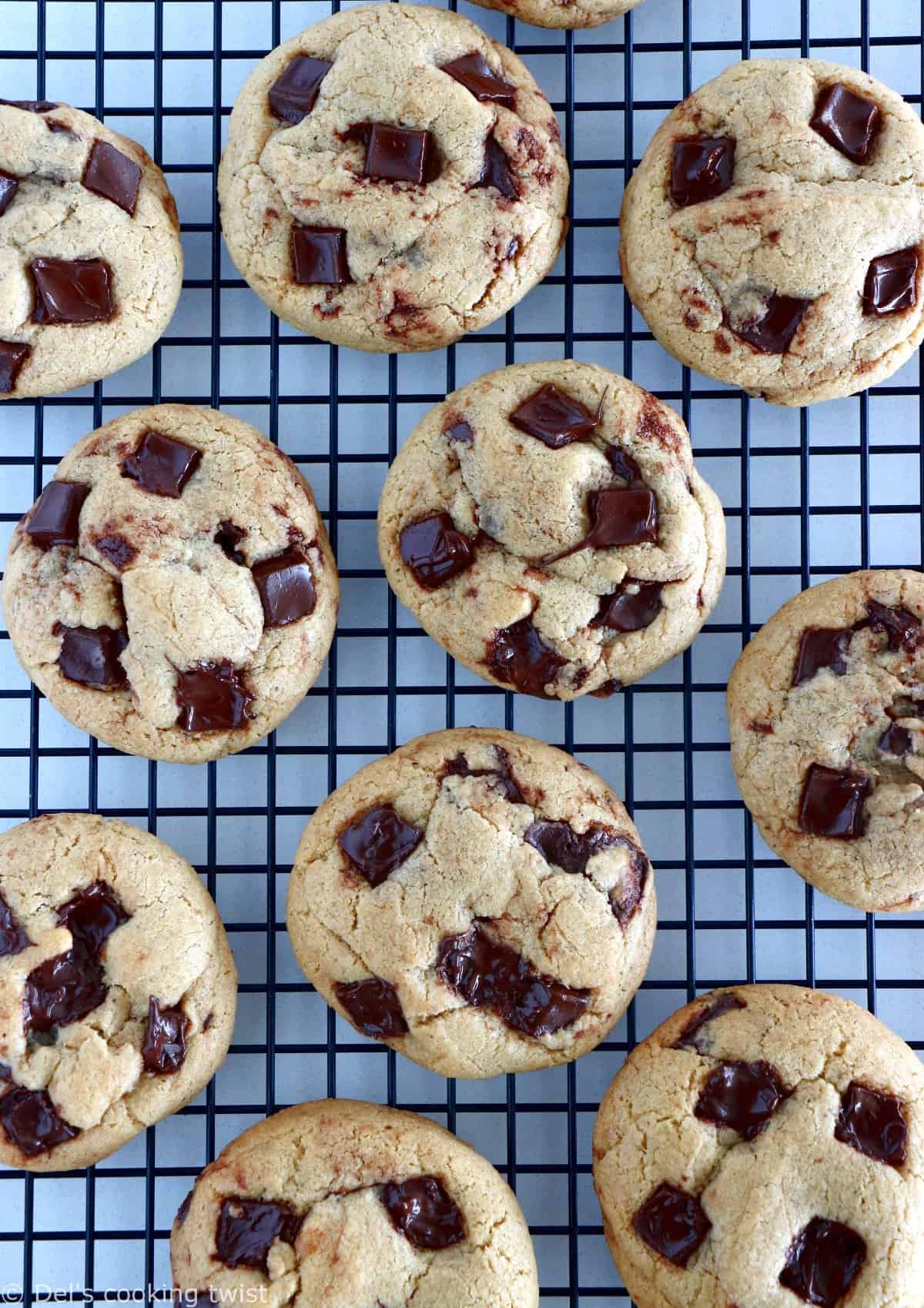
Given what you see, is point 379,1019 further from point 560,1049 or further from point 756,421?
point 756,421

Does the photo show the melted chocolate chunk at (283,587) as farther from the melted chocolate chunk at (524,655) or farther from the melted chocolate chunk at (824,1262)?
the melted chocolate chunk at (824,1262)

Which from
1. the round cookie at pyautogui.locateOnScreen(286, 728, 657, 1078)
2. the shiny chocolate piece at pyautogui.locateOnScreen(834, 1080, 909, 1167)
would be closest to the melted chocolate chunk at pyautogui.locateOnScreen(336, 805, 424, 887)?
the round cookie at pyautogui.locateOnScreen(286, 728, 657, 1078)

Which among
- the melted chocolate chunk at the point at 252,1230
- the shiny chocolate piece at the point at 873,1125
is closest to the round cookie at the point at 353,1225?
the melted chocolate chunk at the point at 252,1230

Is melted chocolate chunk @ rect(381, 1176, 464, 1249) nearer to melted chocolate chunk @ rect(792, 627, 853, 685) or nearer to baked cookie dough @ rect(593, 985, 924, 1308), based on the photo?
baked cookie dough @ rect(593, 985, 924, 1308)

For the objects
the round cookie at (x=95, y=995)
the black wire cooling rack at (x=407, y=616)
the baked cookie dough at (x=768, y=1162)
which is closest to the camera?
the baked cookie dough at (x=768, y=1162)

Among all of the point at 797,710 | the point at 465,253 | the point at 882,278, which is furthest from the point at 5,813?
the point at 882,278

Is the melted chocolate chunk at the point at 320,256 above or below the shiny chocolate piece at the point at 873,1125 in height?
above

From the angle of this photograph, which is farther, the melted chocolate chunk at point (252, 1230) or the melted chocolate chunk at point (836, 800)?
the melted chocolate chunk at point (836, 800)
